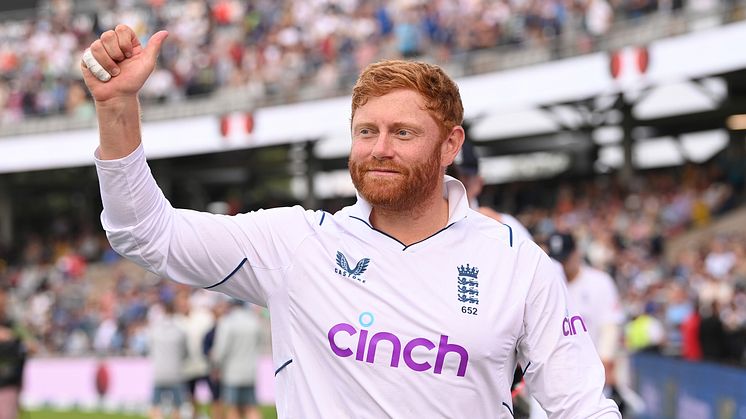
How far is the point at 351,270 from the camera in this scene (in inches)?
132

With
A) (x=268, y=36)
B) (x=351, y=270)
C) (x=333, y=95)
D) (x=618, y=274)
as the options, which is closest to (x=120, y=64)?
(x=351, y=270)

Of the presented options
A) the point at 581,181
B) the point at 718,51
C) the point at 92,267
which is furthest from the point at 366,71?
the point at 92,267

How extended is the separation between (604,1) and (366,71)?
18697mm

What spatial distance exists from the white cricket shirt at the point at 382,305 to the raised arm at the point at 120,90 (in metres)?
0.07

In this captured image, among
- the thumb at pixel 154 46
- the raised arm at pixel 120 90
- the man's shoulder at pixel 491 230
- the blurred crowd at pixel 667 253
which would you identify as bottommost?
the blurred crowd at pixel 667 253

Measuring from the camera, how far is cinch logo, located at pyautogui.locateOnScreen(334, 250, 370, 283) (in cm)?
335

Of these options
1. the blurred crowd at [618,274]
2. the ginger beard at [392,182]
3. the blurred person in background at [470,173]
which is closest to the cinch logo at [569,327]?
the ginger beard at [392,182]

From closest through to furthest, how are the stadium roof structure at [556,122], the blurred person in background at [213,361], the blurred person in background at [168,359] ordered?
the blurred person in background at [213,361] → the blurred person in background at [168,359] → the stadium roof structure at [556,122]

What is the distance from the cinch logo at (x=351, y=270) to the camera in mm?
3352

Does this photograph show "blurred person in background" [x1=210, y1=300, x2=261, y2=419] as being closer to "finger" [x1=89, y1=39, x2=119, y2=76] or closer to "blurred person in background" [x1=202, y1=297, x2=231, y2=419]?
"blurred person in background" [x1=202, y1=297, x2=231, y2=419]

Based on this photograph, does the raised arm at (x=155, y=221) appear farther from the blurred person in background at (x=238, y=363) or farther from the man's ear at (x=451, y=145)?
the blurred person in background at (x=238, y=363)

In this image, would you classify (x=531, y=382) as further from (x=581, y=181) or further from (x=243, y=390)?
(x=581, y=181)

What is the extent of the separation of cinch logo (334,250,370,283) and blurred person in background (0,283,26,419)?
6893mm

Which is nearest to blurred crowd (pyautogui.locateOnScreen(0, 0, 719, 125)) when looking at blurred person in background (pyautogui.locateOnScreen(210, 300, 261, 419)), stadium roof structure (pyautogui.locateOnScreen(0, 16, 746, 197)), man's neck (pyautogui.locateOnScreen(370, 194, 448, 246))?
stadium roof structure (pyautogui.locateOnScreen(0, 16, 746, 197))
